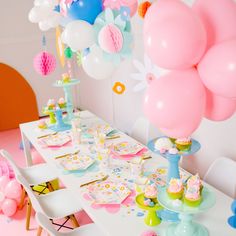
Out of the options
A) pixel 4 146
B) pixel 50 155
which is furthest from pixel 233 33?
pixel 4 146

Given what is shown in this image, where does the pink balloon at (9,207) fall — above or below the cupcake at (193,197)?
below

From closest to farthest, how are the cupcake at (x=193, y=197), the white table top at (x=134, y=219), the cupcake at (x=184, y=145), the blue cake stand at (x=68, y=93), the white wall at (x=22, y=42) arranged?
1. the cupcake at (x=193, y=197)
2. the white table top at (x=134, y=219)
3. the cupcake at (x=184, y=145)
4. the blue cake stand at (x=68, y=93)
5. the white wall at (x=22, y=42)

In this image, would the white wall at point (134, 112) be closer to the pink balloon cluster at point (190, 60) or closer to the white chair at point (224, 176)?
the white chair at point (224, 176)

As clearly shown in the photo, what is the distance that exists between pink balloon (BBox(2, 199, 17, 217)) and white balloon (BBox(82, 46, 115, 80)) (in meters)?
1.57

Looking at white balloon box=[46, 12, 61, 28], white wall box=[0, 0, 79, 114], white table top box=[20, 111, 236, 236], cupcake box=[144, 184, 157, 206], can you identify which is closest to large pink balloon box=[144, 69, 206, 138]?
cupcake box=[144, 184, 157, 206]

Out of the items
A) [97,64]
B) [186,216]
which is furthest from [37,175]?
[186,216]

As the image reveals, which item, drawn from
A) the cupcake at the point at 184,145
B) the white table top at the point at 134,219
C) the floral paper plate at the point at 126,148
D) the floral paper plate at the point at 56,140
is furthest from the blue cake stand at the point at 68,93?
the cupcake at the point at 184,145

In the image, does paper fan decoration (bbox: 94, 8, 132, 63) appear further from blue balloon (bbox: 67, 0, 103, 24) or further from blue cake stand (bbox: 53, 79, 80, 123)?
blue cake stand (bbox: 53, 79, 80, 123)

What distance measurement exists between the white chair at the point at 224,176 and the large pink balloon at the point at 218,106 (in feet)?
2.99

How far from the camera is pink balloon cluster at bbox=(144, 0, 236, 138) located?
48.2 inches

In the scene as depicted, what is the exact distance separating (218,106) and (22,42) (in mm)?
4448

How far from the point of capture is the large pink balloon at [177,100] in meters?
Answer: 1.32

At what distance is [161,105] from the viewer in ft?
4.37

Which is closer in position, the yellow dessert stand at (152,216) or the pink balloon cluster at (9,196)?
the yellow dessert stand at (152,216)
